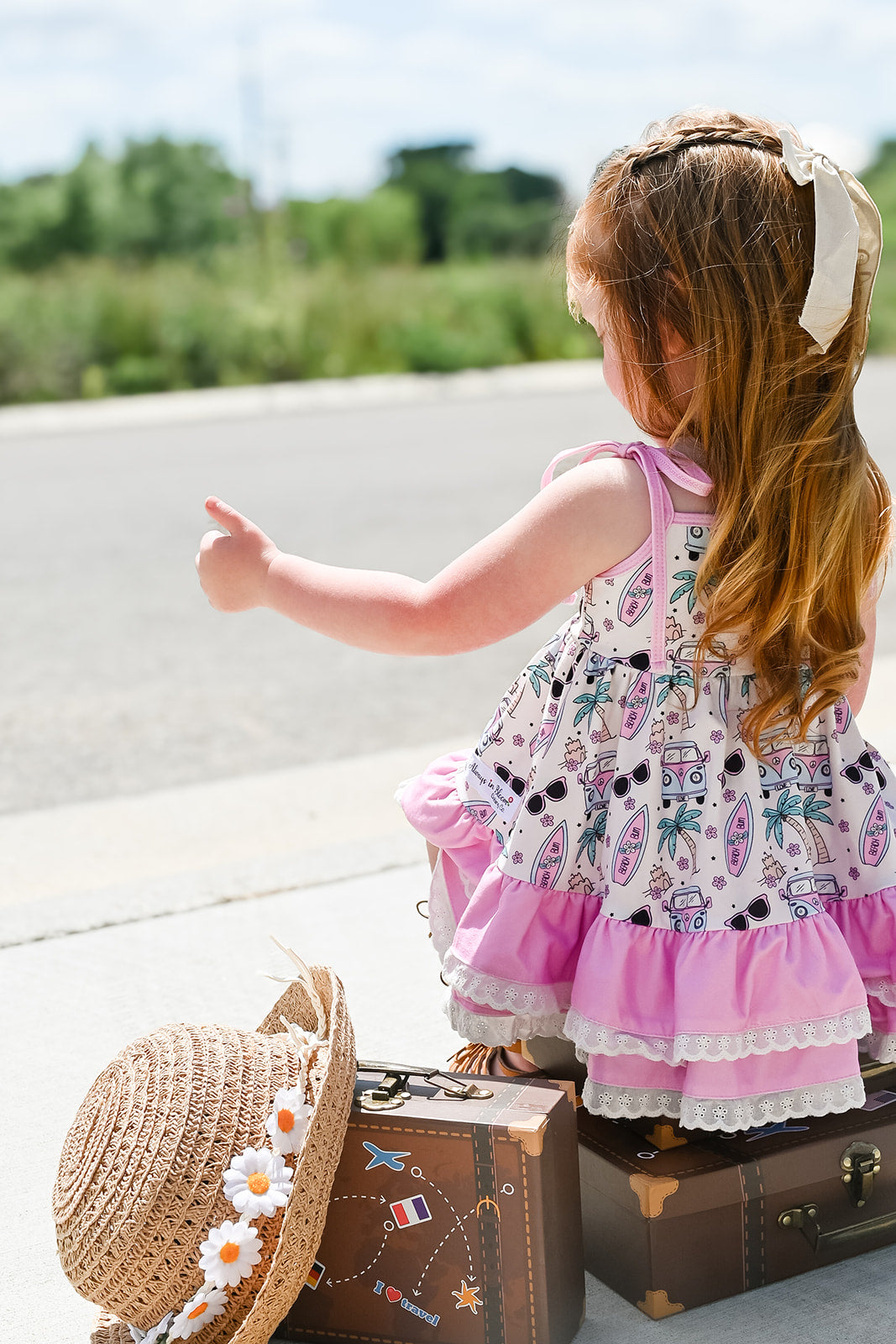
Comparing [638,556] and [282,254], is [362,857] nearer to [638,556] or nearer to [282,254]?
[638,556]

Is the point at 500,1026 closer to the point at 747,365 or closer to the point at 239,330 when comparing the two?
the point at 747,365

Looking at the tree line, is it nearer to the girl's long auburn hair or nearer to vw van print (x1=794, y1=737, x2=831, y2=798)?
the girl's long auburn hair

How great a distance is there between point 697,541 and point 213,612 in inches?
177

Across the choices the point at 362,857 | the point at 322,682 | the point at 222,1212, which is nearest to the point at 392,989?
the point at 362,857

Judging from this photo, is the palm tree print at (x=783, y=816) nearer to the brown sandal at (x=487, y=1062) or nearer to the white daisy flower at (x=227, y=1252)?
the brown sandal at (x=487, y=1062)

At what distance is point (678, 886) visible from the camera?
1.66 meters

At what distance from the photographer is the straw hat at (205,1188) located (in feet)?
4.71

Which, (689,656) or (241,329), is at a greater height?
(689,656)

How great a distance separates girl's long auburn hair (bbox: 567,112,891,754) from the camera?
1631 millimetres

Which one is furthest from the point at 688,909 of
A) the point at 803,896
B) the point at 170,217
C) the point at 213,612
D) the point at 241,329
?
the point at 170,217

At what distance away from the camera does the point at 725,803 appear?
168 centimetres

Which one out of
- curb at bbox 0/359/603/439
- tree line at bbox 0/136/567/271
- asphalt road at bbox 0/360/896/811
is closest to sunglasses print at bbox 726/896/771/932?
asphalt road at bbox 0/360/896/811

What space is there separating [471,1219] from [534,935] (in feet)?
1.16

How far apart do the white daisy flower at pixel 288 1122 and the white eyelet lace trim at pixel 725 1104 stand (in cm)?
36
